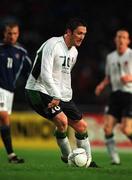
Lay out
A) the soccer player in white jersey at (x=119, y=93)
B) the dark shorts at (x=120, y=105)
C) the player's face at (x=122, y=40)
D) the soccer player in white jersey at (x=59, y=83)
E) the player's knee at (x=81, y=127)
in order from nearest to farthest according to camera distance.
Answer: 1. the soccer player in white jersey at (x=59, y=83)
2. the player's knee at (x=81, y=127)
3. the player's face at (x=122, y=40)
4. the soccer player in white jersey at (x=119, y=93)
5. the dark shorts at (x=120, y=105)

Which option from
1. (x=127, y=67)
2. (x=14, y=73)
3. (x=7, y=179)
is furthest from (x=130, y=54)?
(x=7, y=179)

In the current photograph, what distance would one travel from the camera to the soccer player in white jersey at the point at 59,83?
8.62 m

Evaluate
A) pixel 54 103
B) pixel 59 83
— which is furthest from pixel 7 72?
pixel 54 103

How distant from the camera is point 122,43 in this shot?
11.5 metres

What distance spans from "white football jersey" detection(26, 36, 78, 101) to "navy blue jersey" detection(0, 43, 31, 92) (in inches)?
62.1

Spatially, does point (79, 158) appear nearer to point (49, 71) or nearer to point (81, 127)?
point (81, 127)

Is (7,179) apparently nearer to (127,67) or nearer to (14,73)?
(14,73)

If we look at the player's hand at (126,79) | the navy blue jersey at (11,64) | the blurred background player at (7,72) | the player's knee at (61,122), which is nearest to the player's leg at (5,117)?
the blurred background player at (7,72)

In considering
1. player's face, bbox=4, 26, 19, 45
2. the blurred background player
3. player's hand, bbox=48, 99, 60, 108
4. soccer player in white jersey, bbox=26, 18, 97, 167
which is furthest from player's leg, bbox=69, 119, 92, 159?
player's face, bbox=4, 26, 19, 45

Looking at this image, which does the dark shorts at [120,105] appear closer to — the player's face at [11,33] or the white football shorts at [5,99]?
the white football shorts at [5,99]

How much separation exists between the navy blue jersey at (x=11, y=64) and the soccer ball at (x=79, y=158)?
86.2 inches

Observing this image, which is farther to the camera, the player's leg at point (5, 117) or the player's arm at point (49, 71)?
the player's leg at point (5, 117)

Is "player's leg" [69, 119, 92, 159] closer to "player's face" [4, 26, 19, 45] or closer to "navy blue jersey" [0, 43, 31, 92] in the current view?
"navy blue jersey" [0, 43, 31, 92]

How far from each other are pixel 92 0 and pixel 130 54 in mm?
9986
